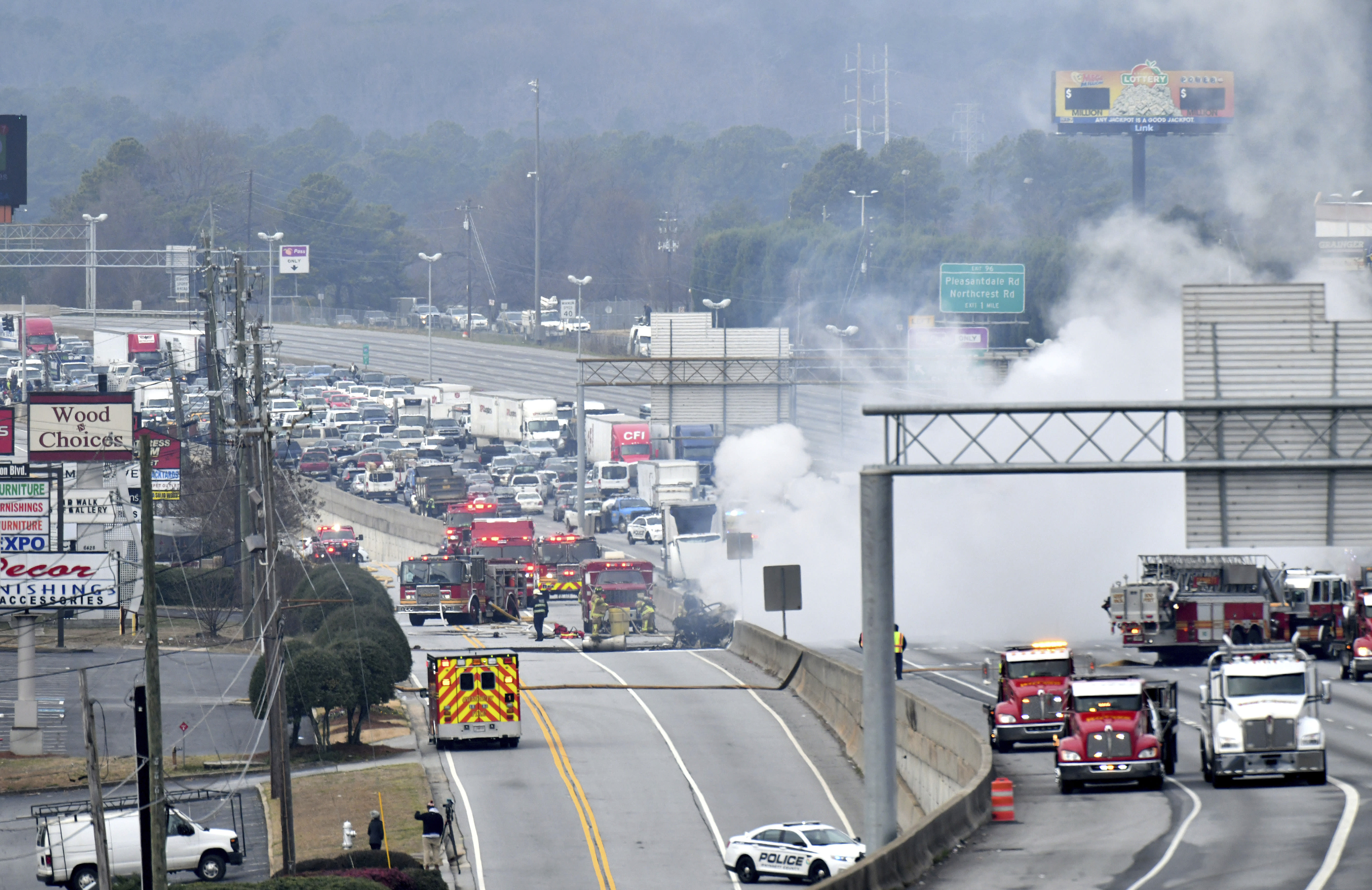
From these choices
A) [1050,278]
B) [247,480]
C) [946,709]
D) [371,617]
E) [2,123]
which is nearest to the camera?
[946,709]

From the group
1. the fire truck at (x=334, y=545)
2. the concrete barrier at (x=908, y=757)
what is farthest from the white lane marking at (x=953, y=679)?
the fire truck at (x=334, y=545)

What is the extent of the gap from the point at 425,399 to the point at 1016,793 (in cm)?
9876

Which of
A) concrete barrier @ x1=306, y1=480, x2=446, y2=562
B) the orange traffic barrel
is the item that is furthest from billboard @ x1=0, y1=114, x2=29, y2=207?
the orange traffic barrel

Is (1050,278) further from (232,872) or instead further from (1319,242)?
(232,872)

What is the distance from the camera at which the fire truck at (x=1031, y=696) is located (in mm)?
33812

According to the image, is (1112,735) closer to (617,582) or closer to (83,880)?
(83,880)

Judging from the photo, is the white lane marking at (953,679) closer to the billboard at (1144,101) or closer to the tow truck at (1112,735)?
the tow truck at (1112,735)

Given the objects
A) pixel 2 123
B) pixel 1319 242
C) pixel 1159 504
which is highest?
pixel 2 123

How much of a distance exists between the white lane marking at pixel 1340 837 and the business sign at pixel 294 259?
15158 cm

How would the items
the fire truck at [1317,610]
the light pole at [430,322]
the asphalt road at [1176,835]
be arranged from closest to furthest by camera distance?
1. the asphalt road at [1176,835]
2. the fire truck at [1317,610]
3. the light pole at [430,322]

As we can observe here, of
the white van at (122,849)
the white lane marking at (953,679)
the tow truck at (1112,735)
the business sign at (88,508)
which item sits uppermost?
the business sign at (88,508)

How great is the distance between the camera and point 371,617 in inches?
1877

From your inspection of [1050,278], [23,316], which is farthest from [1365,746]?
[23,316]

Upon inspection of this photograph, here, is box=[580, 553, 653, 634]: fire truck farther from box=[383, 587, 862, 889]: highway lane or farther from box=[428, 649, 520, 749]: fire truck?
box=[428, 649, 520, 749]: fire truck
